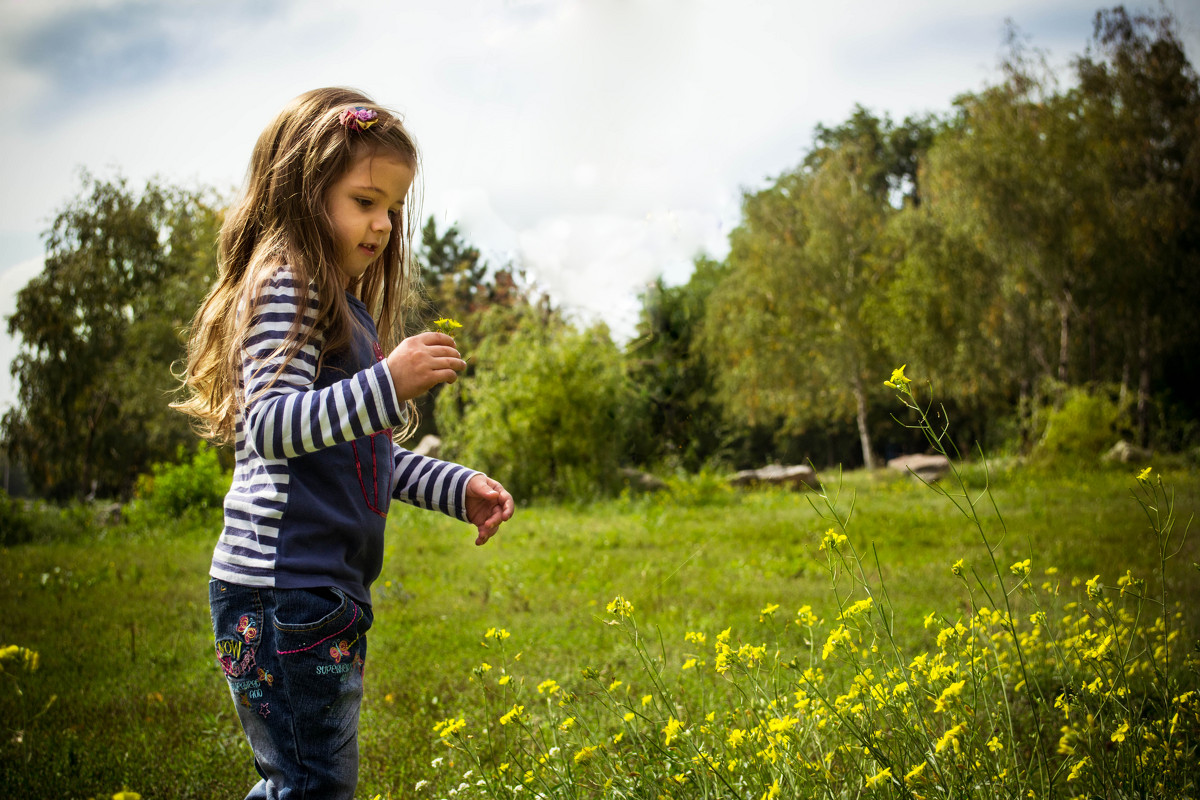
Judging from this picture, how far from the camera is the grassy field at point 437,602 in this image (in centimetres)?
265

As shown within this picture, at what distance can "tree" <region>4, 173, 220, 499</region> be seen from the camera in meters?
16.1

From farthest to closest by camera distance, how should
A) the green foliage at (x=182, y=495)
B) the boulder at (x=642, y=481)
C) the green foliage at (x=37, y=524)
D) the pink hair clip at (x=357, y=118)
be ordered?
the boulder at (x=642, y=481) < the green foliage at (x=182, y=495) < the green foliage at (x=37, y=524) < the pink hair clip at (x=357, y=118)

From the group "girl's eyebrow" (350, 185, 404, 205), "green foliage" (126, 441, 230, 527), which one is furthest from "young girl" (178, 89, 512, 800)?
"green foliage" (126, 441, 230, 527)

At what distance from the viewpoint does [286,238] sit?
64.4 inches

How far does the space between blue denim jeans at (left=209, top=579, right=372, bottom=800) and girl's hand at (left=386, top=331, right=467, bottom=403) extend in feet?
1.37

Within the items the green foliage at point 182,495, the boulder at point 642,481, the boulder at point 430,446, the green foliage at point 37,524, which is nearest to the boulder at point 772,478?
the boulder at point 642,481

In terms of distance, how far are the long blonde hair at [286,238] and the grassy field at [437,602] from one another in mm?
782

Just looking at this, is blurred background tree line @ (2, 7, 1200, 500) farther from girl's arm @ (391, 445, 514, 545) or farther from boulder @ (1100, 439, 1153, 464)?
girl's arm @ (391, 445, 514, 545)

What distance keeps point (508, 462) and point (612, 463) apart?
1.49 meters

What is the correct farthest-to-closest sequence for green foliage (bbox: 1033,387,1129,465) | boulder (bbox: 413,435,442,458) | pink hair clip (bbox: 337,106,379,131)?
boulder (bbox: 413,435,442,458)
green foliage (bbox: 1033,387,1129,465)
pink hair clip (bbox: 337,106,379,131)

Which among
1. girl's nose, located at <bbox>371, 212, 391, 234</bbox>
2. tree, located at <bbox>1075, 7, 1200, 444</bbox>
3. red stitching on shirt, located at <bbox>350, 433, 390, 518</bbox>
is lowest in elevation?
red stitching on shirt, located at <bbox>350, 433, 390, 518</bbox>

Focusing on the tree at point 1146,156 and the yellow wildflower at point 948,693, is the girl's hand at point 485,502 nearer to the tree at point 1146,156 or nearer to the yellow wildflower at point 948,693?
the yellow wildflower at point 948,693

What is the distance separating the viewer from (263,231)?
1719 millimetres

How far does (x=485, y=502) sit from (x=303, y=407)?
1.84 feet
